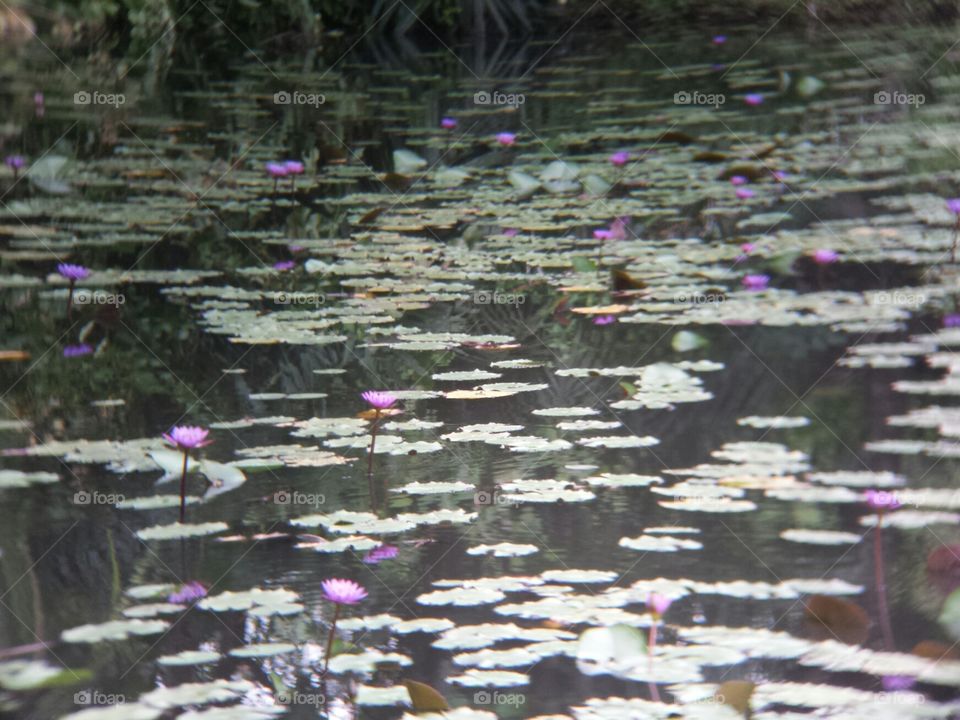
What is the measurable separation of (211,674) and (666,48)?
8.41 meters

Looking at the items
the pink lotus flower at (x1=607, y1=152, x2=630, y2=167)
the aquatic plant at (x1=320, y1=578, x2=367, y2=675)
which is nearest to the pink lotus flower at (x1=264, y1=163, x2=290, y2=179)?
the pink lotus flower at (x1=607, y1=152, x2=630, y2=167)

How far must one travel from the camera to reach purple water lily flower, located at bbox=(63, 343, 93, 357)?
2742 millimetres

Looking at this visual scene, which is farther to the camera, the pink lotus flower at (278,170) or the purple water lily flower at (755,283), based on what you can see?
the pink lotus flower at (278,170)

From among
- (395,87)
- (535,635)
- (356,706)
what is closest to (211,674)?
(356,706)

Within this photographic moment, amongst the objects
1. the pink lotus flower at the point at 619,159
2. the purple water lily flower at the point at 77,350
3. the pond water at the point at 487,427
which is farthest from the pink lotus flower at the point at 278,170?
Result: the purple water lily flower at the point at 77,350

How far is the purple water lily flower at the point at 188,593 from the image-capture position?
5.65ft

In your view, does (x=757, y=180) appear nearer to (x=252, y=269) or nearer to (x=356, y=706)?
(x=252, y=269)

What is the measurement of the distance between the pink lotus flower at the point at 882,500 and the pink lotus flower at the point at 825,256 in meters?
1.35

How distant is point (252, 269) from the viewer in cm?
338

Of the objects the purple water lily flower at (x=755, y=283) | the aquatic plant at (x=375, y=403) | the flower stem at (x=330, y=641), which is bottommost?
the flower stem at (x=330, y=641)

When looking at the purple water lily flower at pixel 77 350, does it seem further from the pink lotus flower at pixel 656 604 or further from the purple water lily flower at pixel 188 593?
the pink lotus flower at pixel 656 604

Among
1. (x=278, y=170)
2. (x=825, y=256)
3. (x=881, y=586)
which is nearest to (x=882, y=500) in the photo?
(x=881, y=586)

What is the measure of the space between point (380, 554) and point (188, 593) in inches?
11.5

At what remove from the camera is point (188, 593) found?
5.71 ft
